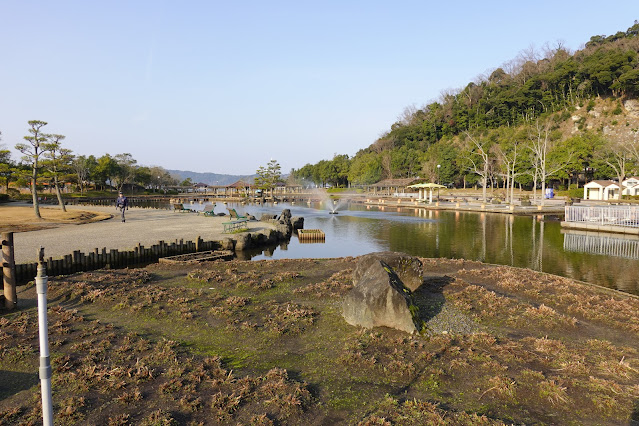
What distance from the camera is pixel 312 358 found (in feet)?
23.1

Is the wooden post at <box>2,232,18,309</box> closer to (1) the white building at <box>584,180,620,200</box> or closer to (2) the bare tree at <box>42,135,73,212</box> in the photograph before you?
(2) the bare tree at <box>42,135,73,212</box>

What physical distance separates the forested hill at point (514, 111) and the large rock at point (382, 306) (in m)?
74.1

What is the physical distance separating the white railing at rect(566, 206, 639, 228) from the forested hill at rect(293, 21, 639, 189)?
45484 millimetres

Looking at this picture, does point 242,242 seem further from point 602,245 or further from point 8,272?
point 602,245

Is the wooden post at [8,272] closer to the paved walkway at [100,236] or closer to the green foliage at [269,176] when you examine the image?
the paved walkway at [100,236]

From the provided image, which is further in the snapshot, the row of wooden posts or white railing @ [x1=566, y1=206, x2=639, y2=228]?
white railing @ [x1=566, y1=206, x2=639, y2=228]

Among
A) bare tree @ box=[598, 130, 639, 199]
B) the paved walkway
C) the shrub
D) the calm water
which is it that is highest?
the shrub

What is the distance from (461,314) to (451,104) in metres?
140

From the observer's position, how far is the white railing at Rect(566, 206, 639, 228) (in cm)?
2817

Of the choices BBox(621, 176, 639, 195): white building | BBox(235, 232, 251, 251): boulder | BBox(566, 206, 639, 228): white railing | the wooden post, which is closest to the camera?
the wooden post

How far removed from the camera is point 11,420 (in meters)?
5.10

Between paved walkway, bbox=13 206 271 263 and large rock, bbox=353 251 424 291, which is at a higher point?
large rock, bbox=353 251 424 291

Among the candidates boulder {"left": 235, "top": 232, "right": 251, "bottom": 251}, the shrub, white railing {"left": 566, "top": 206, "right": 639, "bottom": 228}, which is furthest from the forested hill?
boulder {"left": 235, "top": 232, "right": 251, "bottom": 251}

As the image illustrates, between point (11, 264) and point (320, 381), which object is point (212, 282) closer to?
point (11, 264)
